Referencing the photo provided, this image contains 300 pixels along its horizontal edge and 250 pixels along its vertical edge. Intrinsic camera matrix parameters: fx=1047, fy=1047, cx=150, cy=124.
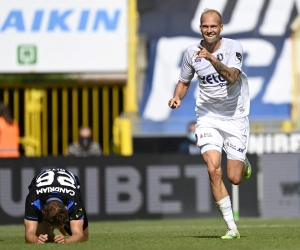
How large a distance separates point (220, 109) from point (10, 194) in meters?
6.59

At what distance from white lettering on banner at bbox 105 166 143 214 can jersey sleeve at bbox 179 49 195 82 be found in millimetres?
5988

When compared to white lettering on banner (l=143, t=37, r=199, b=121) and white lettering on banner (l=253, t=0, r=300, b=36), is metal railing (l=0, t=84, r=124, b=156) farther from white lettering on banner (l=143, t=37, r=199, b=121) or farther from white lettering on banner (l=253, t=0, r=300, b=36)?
white lettering on banner (l=253, t=0, r=300, b=36)

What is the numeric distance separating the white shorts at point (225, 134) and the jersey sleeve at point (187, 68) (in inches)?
18.6

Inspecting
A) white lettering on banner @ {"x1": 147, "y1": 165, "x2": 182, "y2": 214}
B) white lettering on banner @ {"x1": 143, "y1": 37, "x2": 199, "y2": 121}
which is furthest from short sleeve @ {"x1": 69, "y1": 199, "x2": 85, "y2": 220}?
white lettering on banner @ {"x1": 143, "y1": 37, "x2": 199, "y2": 121}

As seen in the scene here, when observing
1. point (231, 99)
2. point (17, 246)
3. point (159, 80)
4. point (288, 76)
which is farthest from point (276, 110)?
point (17, 246)

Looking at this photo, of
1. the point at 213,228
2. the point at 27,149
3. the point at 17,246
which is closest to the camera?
the point at 17,246

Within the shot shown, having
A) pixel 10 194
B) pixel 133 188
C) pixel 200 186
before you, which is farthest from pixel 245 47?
pixel 10 194

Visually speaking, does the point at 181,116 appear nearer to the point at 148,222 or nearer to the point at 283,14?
the point at 283,14

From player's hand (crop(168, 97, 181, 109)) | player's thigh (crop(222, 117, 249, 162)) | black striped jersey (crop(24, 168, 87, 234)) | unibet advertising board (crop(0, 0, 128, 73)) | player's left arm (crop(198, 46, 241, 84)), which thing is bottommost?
black striped jersey (crop(24, 168, 87, 234))

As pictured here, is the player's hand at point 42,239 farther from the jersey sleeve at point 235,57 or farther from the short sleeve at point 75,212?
the jersey sleeve at point 235,57

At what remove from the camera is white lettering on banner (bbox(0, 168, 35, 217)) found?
16.9 m

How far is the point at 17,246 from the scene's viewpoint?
1025 centimetres

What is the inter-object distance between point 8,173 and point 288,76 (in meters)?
7.19

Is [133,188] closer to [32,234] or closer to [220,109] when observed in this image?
[220,109]
